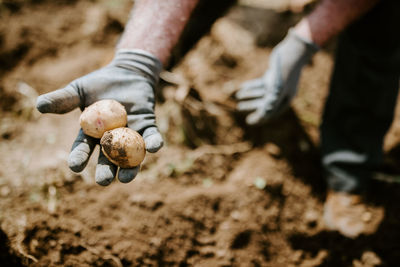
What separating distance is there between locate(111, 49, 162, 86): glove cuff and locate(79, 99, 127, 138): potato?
0.20 m

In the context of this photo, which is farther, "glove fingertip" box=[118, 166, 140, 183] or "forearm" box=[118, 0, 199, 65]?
"forearm" box=[118, 0, 199, 65]

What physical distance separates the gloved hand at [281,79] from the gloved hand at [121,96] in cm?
70

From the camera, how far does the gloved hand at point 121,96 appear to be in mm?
1109

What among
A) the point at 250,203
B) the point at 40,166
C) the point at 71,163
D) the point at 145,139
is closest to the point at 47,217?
the point at 40,166

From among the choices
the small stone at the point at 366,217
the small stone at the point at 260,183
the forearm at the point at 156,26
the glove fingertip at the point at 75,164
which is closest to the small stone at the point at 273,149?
the small stone at the point at 260,183

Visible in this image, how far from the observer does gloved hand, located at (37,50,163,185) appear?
1.11 meters

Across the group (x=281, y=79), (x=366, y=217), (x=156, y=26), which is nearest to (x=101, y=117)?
(x=156, y=26)

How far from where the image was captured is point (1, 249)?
1357 millimetres

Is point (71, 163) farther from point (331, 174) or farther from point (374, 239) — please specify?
point (374, 239)

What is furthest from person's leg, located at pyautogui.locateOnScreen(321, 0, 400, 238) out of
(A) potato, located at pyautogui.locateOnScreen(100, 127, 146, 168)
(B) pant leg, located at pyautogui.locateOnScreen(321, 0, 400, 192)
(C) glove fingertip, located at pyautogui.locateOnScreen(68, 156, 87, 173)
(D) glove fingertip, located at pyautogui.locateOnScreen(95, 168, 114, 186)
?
(C) glove fingertip, located at pyautogui.locateOnScreen(68, 156, 87, 173)

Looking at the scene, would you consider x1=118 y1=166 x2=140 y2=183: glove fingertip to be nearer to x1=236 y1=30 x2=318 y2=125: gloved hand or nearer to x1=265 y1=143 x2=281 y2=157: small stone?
x1=236 y1=30 x2=318 y2=125: gloved hand

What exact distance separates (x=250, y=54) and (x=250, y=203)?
1287mm

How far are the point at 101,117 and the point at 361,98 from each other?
1472 millimetres

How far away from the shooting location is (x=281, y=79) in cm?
161
